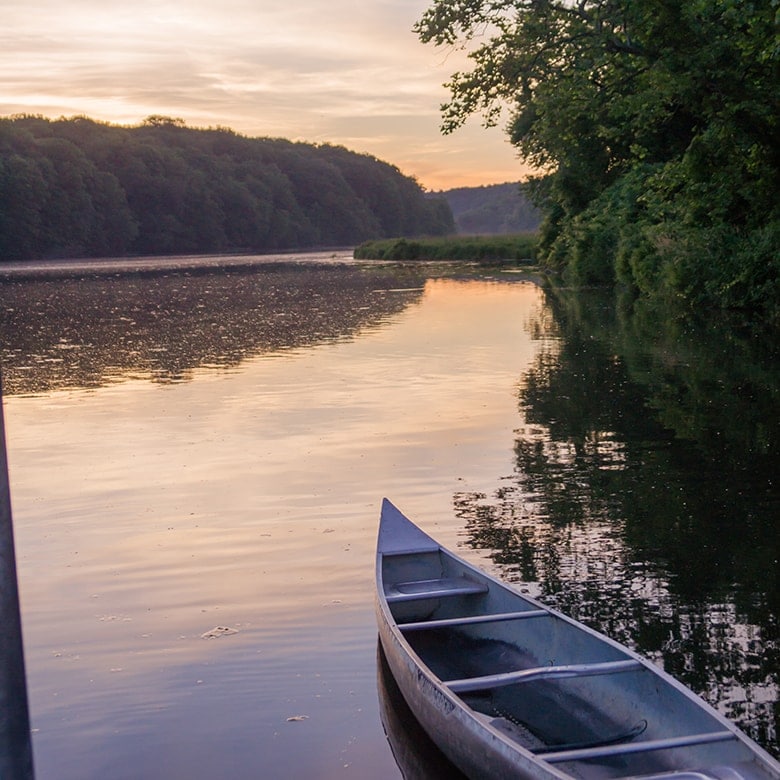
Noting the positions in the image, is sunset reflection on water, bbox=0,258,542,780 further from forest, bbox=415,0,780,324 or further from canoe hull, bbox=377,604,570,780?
forest, bbox=415,0,780,324

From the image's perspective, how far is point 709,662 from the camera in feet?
25.2

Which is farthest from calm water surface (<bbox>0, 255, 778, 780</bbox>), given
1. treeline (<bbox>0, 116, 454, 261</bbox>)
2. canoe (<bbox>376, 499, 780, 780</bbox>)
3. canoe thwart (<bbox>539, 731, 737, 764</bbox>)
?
treeline (<bbox>0, 116, 454, 261</bbox>)

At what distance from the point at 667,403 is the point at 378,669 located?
34.9 feet

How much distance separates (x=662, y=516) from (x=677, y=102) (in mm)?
14026

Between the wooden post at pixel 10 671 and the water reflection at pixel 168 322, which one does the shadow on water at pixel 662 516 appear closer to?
the wooden post at pixel 10 671

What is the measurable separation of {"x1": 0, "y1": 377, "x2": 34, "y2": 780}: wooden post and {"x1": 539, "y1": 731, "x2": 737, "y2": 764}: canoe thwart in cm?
217

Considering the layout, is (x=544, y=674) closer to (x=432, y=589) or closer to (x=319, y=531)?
(x=432, y=589)

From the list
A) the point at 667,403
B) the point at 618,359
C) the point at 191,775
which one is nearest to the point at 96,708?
the point at 191,775

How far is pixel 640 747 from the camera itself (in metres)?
5.46

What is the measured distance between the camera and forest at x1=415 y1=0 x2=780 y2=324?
21672mm

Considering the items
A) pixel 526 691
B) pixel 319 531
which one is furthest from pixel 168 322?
pixel 526 691

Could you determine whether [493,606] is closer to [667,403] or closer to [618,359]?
[667,403]

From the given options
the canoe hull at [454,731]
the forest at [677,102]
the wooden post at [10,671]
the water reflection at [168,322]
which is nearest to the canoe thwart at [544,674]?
the canoe hull at [454,731]

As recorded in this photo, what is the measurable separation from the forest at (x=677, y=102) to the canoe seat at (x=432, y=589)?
904 cm
